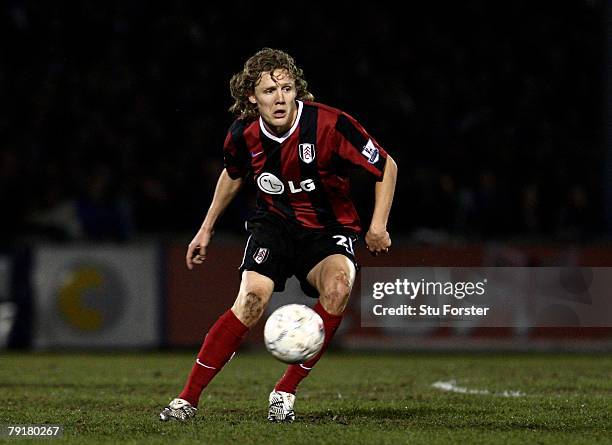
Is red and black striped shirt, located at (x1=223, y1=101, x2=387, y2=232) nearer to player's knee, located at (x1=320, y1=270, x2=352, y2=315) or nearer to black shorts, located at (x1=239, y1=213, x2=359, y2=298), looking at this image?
black shorts, located at (x1=239, y1=213, x2=359, y2=298)

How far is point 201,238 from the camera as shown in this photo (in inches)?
233

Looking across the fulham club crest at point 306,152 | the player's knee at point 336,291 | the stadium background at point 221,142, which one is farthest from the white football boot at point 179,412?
the stadium background at point 221,142

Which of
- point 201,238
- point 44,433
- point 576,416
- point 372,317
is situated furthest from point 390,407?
point 372,317

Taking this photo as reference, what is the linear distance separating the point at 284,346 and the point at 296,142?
104 cm

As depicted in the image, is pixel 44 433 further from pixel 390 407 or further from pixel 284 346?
pixel 390 407

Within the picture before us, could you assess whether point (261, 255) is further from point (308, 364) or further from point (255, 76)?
point (255, 76)

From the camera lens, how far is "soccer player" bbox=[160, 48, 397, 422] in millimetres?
5652

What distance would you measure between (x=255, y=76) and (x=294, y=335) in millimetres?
1283

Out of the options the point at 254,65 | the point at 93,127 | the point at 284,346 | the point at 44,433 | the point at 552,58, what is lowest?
the point at 44,433

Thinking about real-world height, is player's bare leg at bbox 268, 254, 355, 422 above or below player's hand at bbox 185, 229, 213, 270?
below

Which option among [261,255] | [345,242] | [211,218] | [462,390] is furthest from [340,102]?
[261,255]

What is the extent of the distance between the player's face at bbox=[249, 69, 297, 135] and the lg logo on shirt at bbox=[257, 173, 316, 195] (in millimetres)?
263

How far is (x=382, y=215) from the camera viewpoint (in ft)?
18.4

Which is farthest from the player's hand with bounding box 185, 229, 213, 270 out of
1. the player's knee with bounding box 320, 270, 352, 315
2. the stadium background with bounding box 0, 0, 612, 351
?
the stadium background with bounding box 0, 0, 612, 351
